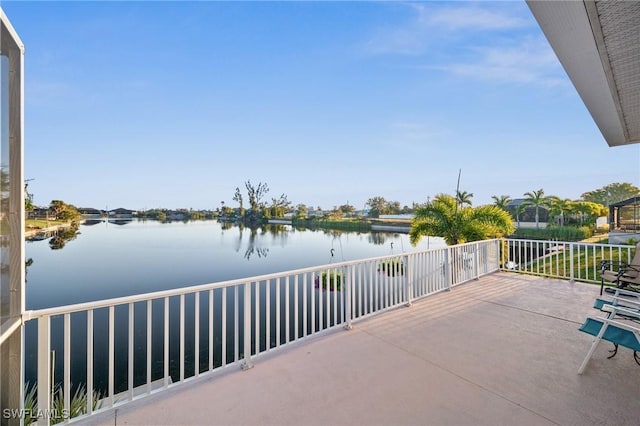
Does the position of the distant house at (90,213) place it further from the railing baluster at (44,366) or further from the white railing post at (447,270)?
the white railing post at (447,270)

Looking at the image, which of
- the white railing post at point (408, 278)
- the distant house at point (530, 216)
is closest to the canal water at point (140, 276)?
the white railing post at point (408, 278)

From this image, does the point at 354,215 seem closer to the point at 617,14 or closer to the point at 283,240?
the point at 283,240

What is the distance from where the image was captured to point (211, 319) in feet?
8.04

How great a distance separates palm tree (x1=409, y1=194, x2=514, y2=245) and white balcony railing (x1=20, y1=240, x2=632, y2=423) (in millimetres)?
591

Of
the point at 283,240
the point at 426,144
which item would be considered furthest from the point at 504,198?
the point at 283,240

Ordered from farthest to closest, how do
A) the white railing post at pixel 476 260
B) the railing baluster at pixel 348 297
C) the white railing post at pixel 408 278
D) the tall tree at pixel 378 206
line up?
1. the tall tree at pixel 378 206
2. the white railing post at pixel 476 260
3. the white railing post at pixel 408 278
4. the railing baluster at pixel 348 297

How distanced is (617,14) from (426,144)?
47.5 ft

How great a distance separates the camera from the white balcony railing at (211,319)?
1888 mm

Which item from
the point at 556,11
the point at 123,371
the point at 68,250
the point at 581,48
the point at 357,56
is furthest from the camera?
the point at 68,250

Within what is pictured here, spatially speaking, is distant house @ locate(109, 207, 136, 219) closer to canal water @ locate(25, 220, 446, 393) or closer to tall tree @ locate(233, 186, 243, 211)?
tall tree @ locate(233, 186, 243, 211)

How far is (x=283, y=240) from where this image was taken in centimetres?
3012

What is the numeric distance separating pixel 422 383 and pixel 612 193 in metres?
57.8

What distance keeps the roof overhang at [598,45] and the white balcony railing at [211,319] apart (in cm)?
239

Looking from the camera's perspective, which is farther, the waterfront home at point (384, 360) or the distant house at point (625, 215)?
the distant house at point (625, 215)
